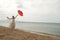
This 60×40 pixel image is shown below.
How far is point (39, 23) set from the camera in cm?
514

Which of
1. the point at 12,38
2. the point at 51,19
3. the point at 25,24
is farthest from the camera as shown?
the point at 25,24

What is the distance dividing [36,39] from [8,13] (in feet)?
10.00

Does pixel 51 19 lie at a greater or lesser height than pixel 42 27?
greater

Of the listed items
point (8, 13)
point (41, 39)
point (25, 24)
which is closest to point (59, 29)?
point (25, 24)

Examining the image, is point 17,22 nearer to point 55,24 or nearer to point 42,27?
point 42,27

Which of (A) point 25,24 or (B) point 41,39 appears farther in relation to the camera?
(A) point 25,24

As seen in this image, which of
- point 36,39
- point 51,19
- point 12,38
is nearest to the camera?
point 12,38

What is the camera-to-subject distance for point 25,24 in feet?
17.3

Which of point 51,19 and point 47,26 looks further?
point 47,26

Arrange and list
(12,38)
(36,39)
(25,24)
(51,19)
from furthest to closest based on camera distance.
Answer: (25,24), (51,19), (36,39), (12,38)

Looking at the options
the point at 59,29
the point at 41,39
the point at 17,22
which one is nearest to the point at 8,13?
the point at 17,22

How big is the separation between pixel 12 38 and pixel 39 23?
3150mm

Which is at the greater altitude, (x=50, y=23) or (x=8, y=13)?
(x=8, y=13)

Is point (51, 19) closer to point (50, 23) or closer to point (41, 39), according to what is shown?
point (50, 23)
